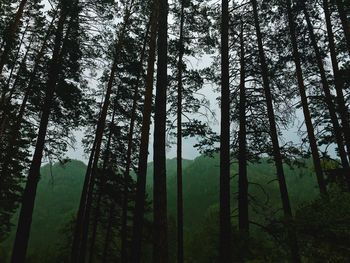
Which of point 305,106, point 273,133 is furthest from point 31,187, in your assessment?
point 305,106

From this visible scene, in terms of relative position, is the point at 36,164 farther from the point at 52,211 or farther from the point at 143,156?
the point at 52,211

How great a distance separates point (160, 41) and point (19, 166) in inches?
639

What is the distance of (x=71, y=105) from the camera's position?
11.7 metres

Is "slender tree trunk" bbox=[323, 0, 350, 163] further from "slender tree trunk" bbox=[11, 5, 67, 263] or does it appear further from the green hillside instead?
the green hillside

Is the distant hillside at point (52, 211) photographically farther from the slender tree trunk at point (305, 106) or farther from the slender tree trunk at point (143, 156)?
the slender tree trunk at point (305, 106)

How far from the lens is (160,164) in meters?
6.74

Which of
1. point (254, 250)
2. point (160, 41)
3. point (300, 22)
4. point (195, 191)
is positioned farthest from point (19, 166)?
point (195, 191)

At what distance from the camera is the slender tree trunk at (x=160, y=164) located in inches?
244

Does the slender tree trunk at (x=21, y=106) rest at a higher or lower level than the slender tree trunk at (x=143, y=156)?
higher

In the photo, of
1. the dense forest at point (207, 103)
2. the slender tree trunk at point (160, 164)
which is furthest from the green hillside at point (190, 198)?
the slender tree trunk at point (160, 164)

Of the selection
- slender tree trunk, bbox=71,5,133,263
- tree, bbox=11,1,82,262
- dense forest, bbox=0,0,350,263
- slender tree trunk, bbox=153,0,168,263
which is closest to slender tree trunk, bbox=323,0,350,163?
dense forest, bbox=0,0,350,263

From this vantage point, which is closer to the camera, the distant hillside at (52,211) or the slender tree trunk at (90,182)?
the slender tree trunk at (90,182)

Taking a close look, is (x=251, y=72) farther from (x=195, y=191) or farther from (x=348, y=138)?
(x=195, y=191)

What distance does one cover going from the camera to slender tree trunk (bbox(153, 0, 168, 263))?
6.19 m
